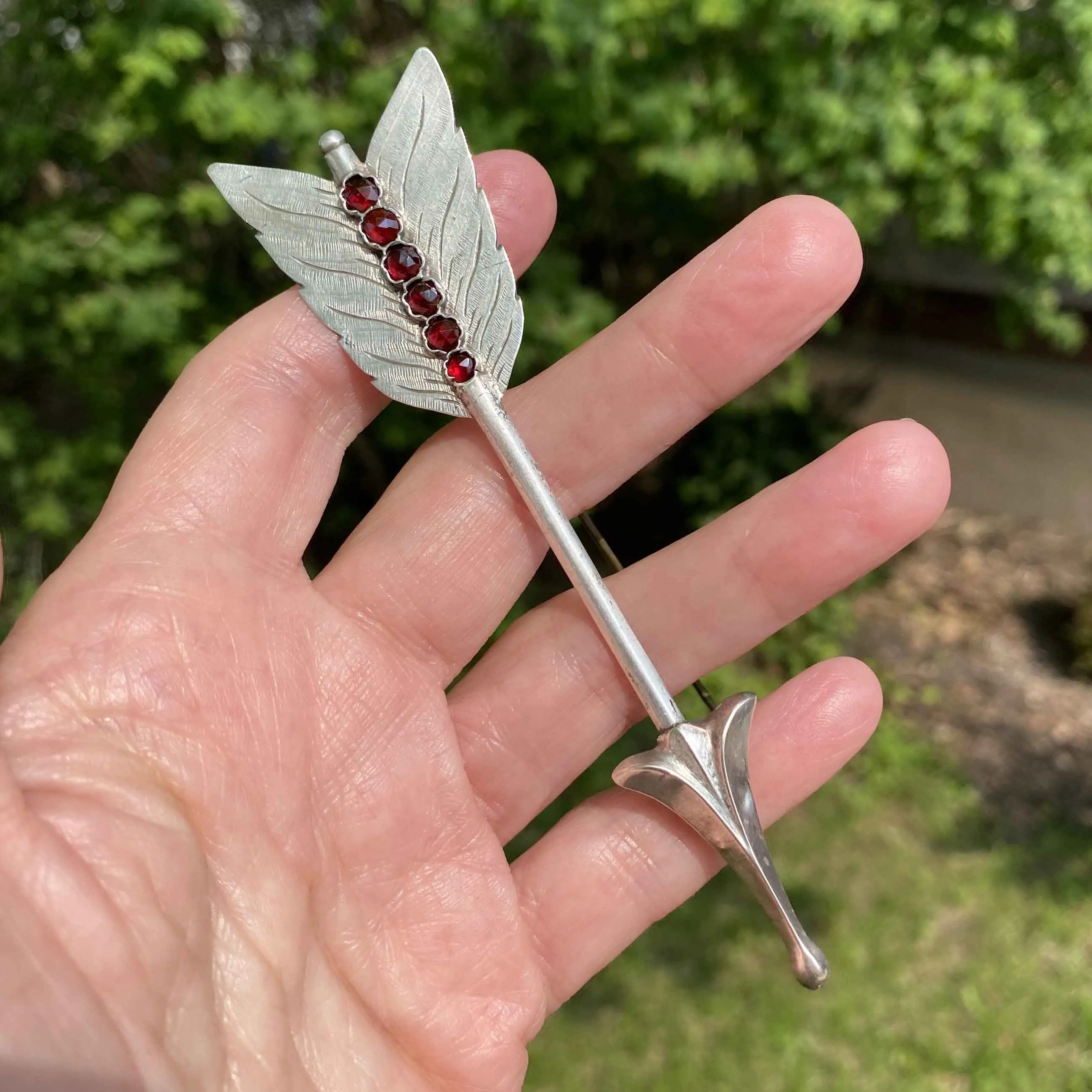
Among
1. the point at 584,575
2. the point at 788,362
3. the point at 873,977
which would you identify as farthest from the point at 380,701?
the point at 788,362

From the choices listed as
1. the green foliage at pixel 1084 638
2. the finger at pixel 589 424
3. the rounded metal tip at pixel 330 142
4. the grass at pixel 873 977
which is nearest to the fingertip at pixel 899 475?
the finger at pixel 589 424

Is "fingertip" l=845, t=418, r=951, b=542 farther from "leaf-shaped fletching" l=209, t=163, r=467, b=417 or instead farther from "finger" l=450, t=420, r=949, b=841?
"leaf-shaped fletching" l=209, t=163, r=467, b=417

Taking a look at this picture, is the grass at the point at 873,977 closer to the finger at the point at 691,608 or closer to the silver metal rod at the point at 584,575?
the finger at the point at 691,608

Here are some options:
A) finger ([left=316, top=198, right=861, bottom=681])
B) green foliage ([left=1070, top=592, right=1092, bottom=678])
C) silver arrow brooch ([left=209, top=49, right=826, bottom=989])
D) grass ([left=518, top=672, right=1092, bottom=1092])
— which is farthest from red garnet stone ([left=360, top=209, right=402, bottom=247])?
green foliage ([left=1070, top=592, right=1092, bottom=678])

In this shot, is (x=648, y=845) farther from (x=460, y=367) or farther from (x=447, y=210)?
(x=447, y=210)

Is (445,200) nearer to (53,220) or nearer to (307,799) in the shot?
(307,799)
